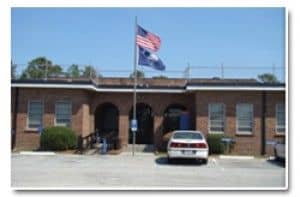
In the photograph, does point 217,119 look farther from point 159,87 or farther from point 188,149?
point 188,149

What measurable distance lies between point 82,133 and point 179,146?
8331 millimetres

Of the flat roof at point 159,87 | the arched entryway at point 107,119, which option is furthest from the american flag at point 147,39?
the arched entryway at point 107,119

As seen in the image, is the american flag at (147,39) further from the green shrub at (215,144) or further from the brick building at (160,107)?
the green shrub at (215,144)

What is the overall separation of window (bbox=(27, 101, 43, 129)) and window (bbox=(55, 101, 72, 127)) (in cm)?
89

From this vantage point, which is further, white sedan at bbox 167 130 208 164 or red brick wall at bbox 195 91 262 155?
red brick wall at bbox 195 91 262 155

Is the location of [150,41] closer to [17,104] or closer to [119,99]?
[119,99]

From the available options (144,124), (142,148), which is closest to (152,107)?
(142,148)

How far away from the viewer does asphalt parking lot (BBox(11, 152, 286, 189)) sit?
1599 centimetres

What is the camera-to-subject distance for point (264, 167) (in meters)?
22.1

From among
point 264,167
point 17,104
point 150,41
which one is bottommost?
point 264,167

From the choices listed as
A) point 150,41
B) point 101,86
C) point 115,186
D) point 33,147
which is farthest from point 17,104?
point 115,186

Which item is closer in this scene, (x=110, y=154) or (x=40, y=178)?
(x=40, y=178)

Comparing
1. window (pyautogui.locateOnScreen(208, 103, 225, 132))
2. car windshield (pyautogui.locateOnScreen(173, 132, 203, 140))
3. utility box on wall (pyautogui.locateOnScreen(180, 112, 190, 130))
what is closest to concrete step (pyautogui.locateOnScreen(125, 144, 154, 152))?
utility box on wall (pyautogui.locateOnScreen(180, 112, 190, 130))

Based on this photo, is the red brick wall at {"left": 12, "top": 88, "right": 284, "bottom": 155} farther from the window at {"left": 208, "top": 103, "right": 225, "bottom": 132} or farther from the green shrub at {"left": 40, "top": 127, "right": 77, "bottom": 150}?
the green shrub at {"left": 40, "top": 127, "right": 77, "bottom": 150}
